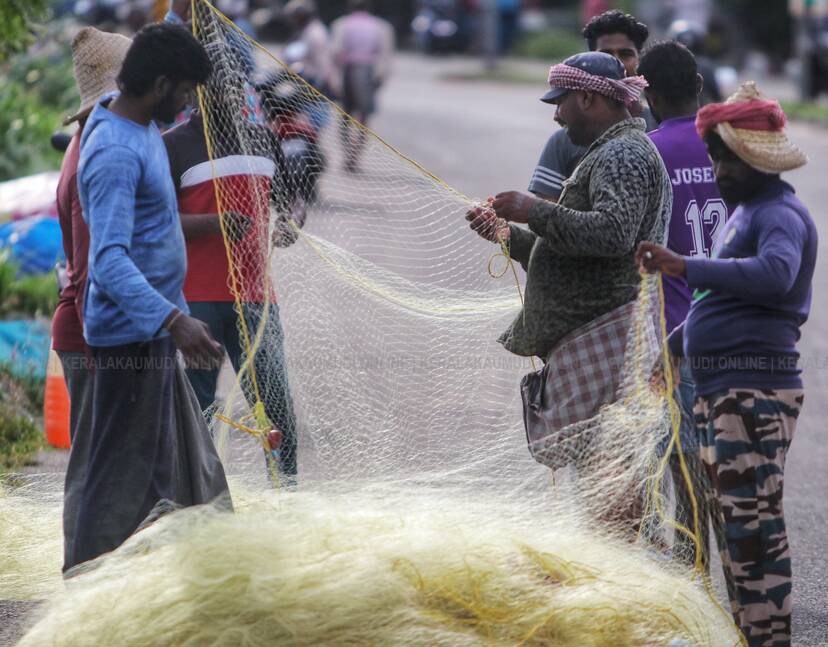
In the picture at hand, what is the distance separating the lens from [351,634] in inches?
138

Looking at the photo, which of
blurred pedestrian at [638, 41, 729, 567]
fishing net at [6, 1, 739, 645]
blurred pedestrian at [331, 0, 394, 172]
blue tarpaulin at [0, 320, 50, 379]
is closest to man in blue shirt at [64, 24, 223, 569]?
fishing net at [6, 1, 739, 645]

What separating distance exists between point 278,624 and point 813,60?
21746 millimetres

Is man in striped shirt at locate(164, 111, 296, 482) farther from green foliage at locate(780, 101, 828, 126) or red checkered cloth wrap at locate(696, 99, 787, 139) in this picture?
green foliage at locate(780, 101, 828, 126)

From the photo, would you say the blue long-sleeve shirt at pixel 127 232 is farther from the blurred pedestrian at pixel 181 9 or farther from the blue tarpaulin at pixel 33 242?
the blue tarpaulin at pixel 33 242

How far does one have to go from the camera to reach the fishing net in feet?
11.6

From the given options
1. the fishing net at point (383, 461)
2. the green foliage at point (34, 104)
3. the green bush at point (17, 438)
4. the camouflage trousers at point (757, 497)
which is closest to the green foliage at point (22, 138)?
the green foliage at point (34, 104)

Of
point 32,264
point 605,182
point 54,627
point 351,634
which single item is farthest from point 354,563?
point 32,264

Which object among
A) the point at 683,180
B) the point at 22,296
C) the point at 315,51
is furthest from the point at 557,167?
the point at 315,51

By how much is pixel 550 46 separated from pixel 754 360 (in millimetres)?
26784

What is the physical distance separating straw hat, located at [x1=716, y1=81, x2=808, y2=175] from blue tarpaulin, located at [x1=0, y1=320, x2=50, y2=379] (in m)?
4.58

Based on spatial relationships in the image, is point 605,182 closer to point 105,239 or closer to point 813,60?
point 105,239

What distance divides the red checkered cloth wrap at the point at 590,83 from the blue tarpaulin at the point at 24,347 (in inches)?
156

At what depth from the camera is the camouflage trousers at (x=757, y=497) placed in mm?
A: 3957

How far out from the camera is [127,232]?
13.3 feet
